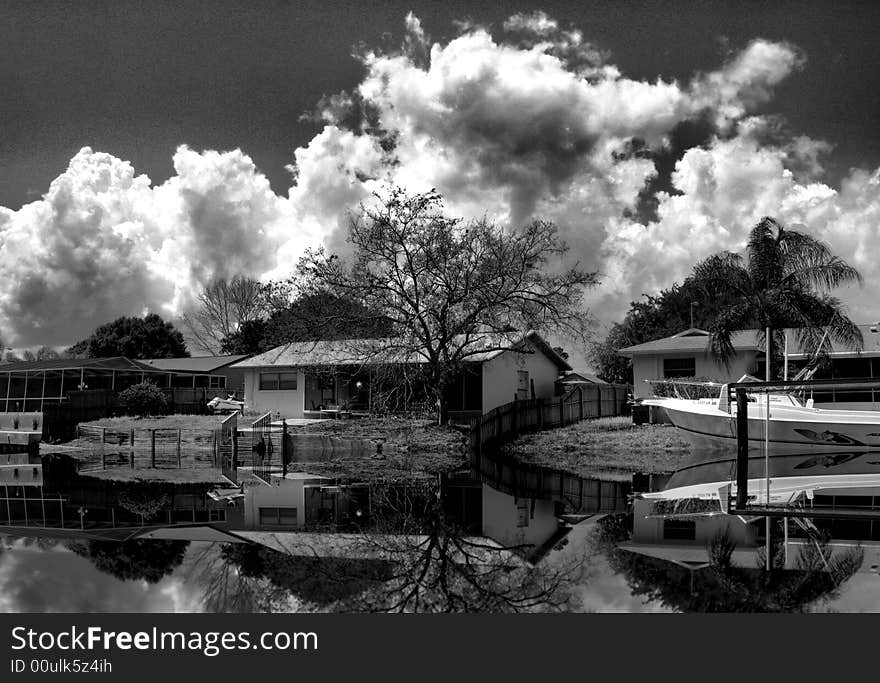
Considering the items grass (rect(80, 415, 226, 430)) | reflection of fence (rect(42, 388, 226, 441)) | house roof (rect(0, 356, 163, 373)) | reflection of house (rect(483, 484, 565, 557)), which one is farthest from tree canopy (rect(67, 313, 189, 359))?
reflection of house (rect(483, 484, 565, 557))

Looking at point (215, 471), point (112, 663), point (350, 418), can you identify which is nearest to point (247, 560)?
point (112, 663)

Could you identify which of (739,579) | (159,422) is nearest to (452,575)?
(739,579)

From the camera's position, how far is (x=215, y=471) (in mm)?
22141

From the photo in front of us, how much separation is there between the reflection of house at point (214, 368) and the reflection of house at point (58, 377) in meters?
1.57

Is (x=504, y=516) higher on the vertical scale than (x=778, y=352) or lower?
lower

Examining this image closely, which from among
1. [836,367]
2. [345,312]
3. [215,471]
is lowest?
[215,471]

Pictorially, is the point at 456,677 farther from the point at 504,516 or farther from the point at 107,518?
the point at 107,518

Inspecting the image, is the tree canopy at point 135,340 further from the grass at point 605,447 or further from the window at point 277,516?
the window at point 277,516

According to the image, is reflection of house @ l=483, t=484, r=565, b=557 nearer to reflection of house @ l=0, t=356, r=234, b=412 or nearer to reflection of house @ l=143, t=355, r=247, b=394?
reflection of house @ l=0, t=356, r=234, b=412

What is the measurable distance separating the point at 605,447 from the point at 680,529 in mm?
15128

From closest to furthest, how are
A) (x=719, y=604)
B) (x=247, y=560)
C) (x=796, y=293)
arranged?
(x=719, y=604) → (x=247, y=560) → (x=796, y=293)

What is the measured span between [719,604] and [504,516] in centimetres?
559

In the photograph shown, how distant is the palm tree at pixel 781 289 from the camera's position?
1118 inches

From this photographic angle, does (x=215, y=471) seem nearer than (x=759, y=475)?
No
